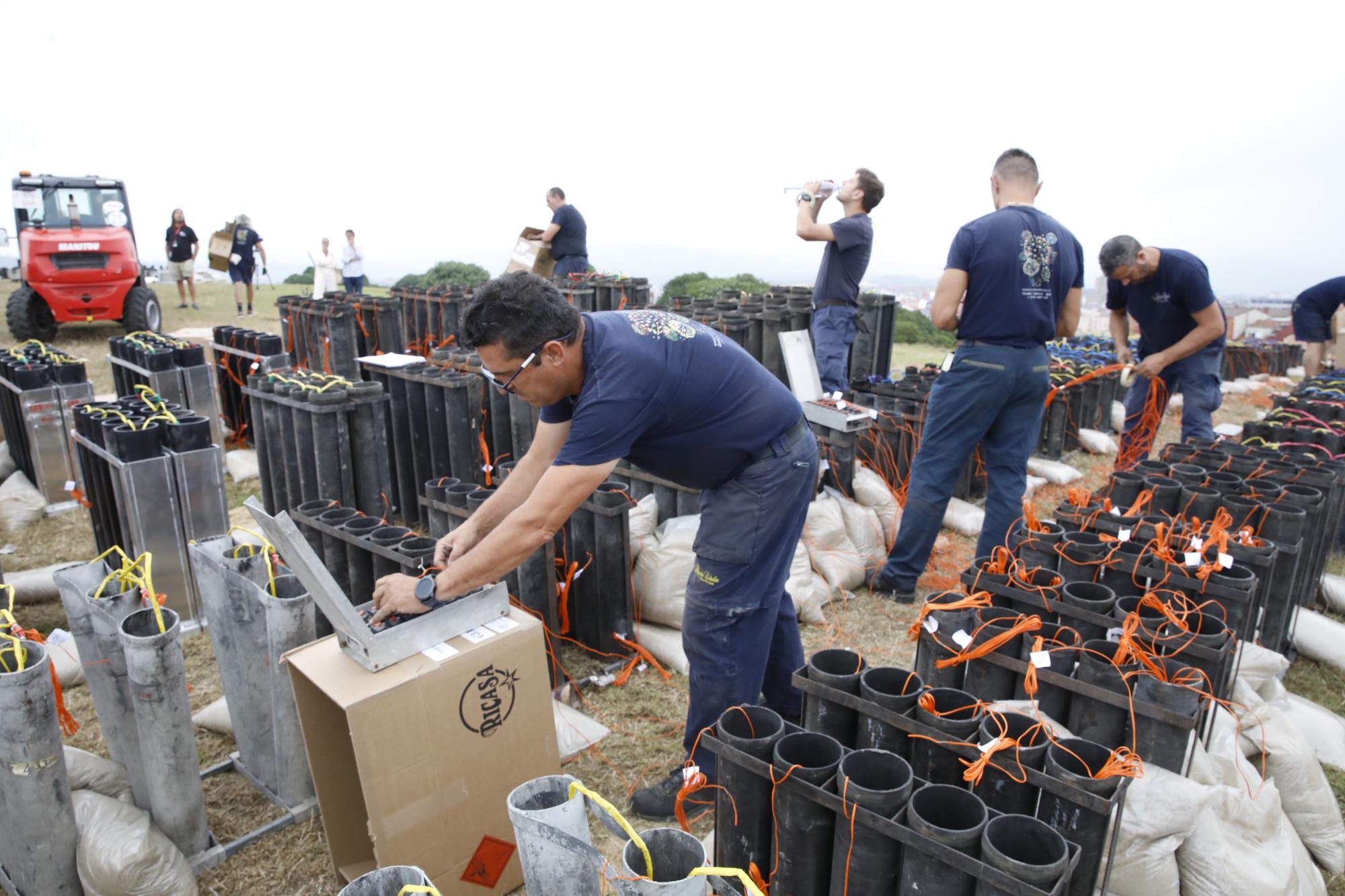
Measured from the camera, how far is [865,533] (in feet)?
15.9

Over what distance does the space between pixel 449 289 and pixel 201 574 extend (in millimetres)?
6734

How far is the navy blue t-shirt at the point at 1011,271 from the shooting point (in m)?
3.92

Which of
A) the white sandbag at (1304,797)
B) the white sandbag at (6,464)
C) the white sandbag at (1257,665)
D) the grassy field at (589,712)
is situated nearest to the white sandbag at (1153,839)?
the white sandbag at (1304,797)

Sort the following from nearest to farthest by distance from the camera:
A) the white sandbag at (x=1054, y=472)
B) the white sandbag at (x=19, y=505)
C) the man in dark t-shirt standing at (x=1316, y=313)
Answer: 1. the white sandbag at (x=19, y=505)
2. the white sandbag at (x=1054, y=472)
3. the man in dark t-shirt standing at (x=1316, y=313)

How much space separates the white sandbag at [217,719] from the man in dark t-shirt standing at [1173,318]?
5.48 meters

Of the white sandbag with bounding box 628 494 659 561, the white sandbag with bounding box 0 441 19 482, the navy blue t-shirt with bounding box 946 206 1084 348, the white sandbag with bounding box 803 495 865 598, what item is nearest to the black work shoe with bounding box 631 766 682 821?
the white sandbag with bounding box 628 494 659 561

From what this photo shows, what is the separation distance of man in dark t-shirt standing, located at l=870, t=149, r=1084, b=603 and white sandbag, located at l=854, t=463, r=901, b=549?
708 mm

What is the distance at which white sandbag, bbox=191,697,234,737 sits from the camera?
3246 mm

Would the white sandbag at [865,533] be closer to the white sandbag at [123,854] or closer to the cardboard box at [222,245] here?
the white sandbag at [123,854]

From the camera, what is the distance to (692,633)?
8.68 ft

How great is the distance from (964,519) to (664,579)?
8.75ft

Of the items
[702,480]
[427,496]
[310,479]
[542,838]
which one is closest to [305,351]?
[310,479]

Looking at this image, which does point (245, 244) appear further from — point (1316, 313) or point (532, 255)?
point (1316, 313)

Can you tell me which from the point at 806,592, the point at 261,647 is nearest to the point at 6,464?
the point at 261,647
